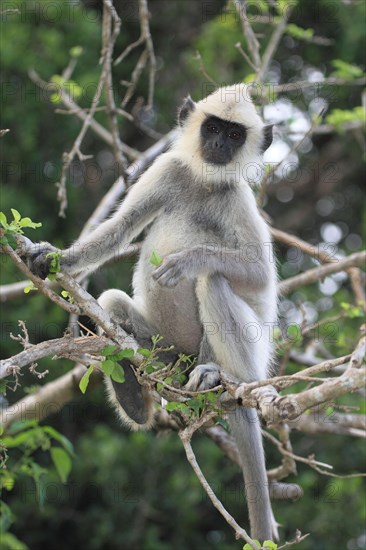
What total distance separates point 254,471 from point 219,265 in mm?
1032

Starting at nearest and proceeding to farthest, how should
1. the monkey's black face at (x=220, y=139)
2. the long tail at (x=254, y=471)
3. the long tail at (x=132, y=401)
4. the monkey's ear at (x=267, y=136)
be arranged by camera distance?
the long tail at (x=254, y=471) → the long tail at (x=132, y=401) → the monkey's black face at (x=220, y=139) → the monkey's ear at (x=267, y=136)

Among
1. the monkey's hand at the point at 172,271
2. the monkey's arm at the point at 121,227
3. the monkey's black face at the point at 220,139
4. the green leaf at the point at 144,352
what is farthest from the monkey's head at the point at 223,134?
the green leaf at the point at 144,352

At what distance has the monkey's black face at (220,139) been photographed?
464 cm

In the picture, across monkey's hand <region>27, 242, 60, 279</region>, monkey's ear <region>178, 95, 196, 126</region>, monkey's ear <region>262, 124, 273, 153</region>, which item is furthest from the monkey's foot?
monkey's ear <region>178, 95, 196, 126</region>

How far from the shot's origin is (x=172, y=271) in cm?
412

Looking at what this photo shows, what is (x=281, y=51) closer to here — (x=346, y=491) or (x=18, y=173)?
(x=18, y=173)

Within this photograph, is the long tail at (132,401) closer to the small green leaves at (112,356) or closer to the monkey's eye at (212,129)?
the small green leaves at (112,356)

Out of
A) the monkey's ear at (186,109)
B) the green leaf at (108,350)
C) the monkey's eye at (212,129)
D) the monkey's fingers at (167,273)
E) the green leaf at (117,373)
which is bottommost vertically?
the green leaf at (117,373)

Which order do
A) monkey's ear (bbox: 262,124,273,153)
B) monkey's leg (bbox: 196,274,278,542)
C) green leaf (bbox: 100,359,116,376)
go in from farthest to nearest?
1. monkey's ear (bbox: 262,124,273,153)
2. monkey's leg (bbox: 196,274,278,542)
3. green leaf (bbox: 100,359,116,376)

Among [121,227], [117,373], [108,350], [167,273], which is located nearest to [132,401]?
[167,273]

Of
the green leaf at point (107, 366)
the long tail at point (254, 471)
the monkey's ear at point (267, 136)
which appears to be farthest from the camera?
the monkey's ear at point (267, 136)

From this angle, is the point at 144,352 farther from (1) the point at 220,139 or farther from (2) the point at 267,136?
(2) the point at 267,136

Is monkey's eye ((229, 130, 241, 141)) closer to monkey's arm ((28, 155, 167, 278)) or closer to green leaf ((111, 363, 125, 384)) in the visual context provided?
monkey's arm ((28, 155, 167, 278))

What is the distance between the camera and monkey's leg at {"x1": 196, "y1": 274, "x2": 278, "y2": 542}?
13.0 ft
